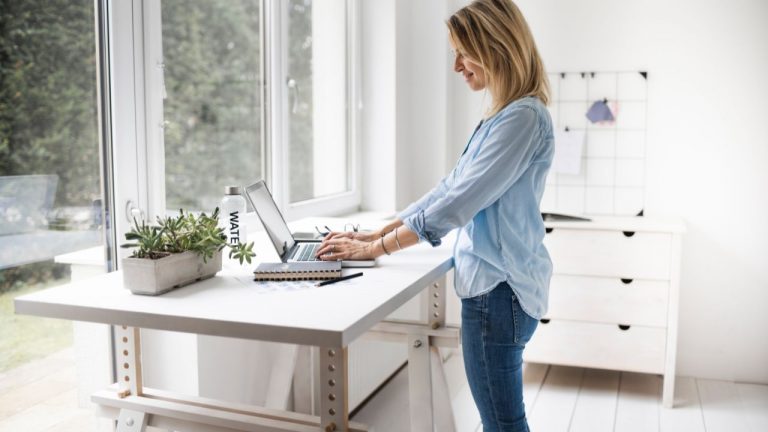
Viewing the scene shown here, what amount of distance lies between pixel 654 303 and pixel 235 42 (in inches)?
74.4

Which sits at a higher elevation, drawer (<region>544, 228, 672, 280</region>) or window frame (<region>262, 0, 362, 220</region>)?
window frame (<region>262, 0, 362, 220</region>)

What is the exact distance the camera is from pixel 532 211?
1.62 metres

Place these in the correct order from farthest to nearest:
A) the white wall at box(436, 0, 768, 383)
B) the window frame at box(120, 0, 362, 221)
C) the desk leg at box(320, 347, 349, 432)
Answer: the white wall at box(436, 0, 768, 383)
the window frame at box(120, 0, 362, 221)
the desk leg at box(320, 347, 349, 432)

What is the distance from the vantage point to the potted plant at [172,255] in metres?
1.39

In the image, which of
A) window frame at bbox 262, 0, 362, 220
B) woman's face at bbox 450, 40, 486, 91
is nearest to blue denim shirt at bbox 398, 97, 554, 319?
woman's face at bbox 450, 40, 486, 91

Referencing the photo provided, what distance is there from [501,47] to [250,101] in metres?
1.17

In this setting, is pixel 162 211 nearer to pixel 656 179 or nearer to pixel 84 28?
pixel 84 28

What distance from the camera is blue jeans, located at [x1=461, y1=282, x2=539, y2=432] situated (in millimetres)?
1581

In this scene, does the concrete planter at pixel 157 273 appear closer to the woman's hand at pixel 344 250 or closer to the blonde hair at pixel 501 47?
the woman's hand at pixel 344 250

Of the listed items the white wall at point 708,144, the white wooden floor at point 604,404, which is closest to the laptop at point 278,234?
the white wooden floor at point 604,404

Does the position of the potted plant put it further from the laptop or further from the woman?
the woman

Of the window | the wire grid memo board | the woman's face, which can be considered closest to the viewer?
the woman's face

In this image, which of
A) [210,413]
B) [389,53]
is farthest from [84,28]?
[389,53]

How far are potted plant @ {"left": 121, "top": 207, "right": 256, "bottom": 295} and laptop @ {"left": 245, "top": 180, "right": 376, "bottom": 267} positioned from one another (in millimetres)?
167
